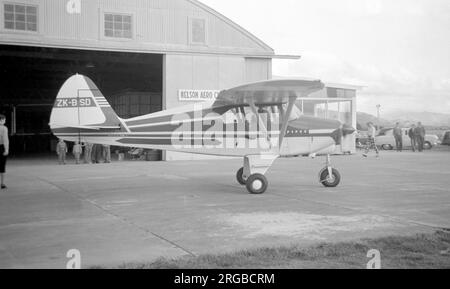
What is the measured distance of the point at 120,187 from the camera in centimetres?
1237

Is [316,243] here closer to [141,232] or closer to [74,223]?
[141,232]

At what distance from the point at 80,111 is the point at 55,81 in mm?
29290

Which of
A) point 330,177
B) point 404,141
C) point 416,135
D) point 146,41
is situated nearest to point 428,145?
point 404,141

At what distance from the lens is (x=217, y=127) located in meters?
11.9

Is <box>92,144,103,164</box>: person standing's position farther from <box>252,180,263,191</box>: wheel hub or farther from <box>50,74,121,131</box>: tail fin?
<box>252,180,263,191</box>: wheel hub

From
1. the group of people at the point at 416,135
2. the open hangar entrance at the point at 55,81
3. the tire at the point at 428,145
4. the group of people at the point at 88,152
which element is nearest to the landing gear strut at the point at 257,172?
the group of people at the point at 88,152

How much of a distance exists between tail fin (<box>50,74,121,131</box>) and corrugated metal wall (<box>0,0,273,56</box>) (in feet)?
35.5

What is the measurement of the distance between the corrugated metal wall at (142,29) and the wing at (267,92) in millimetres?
13061

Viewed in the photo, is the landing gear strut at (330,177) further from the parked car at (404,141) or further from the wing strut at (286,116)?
the parked car at (404,141)

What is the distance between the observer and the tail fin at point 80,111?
1212 centimetres

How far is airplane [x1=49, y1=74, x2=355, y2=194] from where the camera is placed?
38.1ft

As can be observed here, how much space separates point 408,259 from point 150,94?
1374 inches

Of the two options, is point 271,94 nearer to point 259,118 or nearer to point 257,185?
point 259,118
